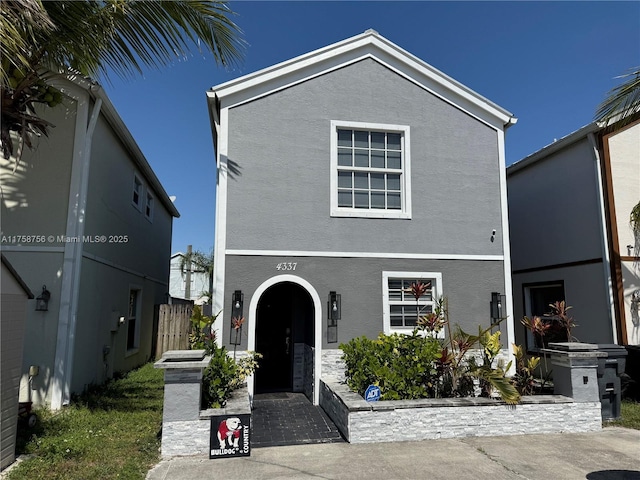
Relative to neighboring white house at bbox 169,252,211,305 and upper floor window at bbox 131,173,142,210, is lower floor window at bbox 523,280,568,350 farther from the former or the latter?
neighboring white house at bbox 169,252,211,305

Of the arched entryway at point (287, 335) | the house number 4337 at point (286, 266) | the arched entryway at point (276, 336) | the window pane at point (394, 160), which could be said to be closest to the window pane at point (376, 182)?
the window pane at point (394, 160)

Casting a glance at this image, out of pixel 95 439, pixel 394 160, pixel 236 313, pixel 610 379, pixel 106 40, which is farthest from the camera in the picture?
pixel 394 160

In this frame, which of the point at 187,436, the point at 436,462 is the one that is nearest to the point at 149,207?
the point at 187,436

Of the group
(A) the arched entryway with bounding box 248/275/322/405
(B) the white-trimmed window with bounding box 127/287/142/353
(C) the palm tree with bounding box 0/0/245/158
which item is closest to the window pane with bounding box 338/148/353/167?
(A) the arched entryway with bounding box 248/275/322/405

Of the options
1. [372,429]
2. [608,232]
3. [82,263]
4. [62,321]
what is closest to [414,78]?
[608,232]

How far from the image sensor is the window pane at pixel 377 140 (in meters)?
9.11

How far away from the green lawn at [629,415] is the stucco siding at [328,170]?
12.3 feet

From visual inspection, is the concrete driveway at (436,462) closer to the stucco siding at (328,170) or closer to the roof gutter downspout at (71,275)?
the roof gutter downspout at (71,275)

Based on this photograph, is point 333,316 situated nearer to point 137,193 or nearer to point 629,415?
point 629,415

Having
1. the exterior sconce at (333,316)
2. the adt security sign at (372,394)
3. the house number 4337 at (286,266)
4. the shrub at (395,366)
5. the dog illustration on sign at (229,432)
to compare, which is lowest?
the dog illustration on sign at (229,432)

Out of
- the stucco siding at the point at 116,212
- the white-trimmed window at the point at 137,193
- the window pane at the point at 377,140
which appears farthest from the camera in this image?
the white-trimmed window at the point at 137,193

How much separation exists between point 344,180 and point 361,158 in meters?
0.63

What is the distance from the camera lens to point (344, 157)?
8.96 m

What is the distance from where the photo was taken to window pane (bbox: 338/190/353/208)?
8844 mm
